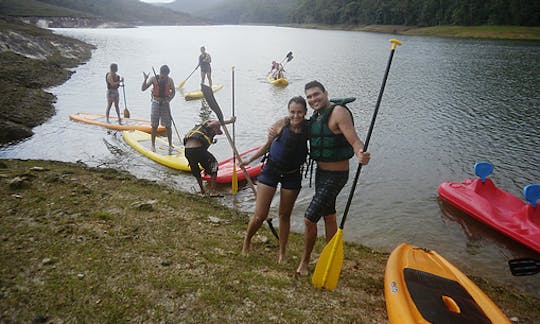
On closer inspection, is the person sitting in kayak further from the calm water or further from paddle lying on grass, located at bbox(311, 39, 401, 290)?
paddle lying on grass, located at bbox(311, 39, 401, 290)

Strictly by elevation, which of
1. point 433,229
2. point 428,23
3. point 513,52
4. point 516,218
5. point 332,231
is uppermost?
point 428,23

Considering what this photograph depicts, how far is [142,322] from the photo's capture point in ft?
10.4

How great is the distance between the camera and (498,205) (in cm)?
681

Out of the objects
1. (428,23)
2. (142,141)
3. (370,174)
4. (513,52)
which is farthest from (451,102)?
(428,23)

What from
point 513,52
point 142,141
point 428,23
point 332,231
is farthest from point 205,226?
point 428,23

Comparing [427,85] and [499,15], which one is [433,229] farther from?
[499,15]

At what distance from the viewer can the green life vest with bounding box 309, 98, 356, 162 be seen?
3.82 meters

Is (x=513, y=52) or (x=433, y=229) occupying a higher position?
(x=513, y=52)

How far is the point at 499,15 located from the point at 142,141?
69913 millimetres

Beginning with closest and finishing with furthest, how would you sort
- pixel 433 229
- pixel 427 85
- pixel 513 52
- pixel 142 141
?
pixel 433 229, pixel 142 141, pixel 427 85, pixel 513 52

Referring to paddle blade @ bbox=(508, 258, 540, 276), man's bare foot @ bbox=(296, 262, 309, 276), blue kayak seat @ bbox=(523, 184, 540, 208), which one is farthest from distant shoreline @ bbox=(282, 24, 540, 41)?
man's bare foot @ bbox=(296, 262, 309, 276)

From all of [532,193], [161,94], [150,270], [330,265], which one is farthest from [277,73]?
[150,270]

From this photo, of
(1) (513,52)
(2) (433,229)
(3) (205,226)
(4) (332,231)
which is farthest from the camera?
(1) (513,52)

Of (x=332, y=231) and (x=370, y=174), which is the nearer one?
(x=332, y=231)
